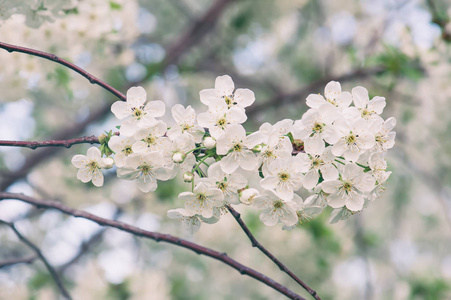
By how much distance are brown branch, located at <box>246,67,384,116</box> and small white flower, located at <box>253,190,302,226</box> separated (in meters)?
2.62

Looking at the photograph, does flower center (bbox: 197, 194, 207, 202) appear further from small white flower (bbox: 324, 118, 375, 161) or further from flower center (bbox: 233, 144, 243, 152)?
small white flower (bbox: 324, 118, 375, 161)

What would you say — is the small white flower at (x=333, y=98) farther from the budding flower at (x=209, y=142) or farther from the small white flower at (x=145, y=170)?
the small white flower at (x=145, y=170)

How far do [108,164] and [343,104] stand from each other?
68 centimetres

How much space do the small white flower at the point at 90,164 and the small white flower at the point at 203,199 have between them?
0.25 metres

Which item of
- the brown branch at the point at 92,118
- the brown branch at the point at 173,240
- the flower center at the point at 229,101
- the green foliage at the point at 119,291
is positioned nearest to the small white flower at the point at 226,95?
the flower center at the point at 229,101

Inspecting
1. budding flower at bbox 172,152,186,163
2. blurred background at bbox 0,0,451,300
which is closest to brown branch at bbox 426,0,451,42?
blurred background at bbox 0,0,451,300

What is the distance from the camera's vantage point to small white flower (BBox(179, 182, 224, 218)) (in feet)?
3.88

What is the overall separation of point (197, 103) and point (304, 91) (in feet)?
6.75

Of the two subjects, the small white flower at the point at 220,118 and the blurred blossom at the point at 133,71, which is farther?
the blurred blossom at the point at 133,71

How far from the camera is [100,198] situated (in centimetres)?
441

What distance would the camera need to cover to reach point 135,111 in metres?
1.22

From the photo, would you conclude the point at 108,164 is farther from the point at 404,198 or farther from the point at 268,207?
the point at 404,198

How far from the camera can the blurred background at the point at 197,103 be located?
2.88 m

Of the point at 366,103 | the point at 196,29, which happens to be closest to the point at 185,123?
the point at 366,103
